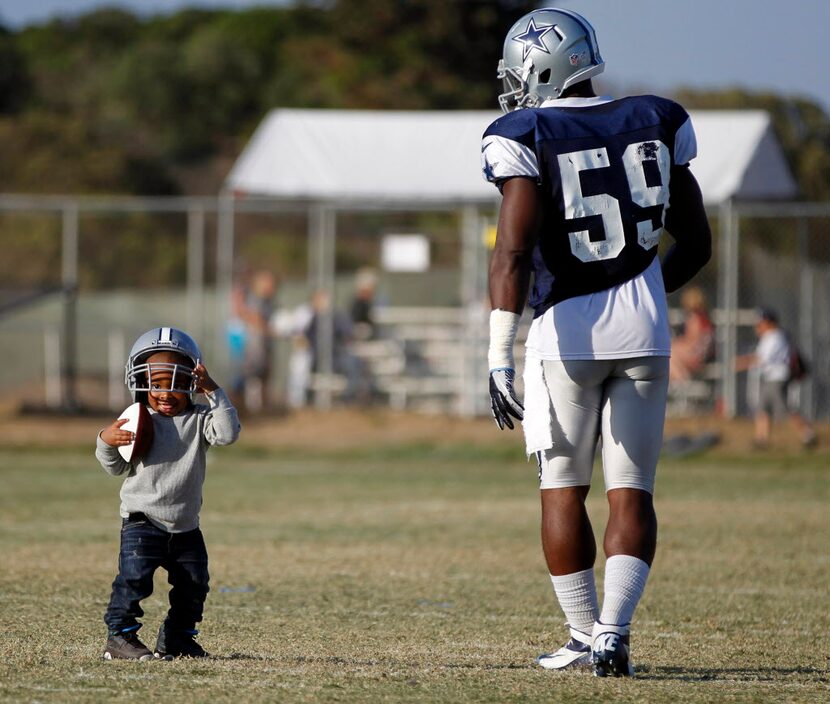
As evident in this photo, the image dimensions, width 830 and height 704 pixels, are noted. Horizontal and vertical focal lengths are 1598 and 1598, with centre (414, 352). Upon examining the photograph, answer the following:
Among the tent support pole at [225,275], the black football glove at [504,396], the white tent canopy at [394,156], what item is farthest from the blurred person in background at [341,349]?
the black football glove at [504,396]

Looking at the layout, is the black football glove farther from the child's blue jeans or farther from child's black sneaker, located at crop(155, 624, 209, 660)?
child's black sneaker, located at crop(155, 624, 209, 660)

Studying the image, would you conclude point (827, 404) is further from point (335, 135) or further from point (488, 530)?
point (488, 530)

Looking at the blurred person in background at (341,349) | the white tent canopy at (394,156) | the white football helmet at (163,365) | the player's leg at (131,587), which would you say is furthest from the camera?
the blurred person in background at (341,349)

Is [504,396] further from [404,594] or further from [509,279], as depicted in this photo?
[404,594]

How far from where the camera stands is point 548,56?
5520 mm

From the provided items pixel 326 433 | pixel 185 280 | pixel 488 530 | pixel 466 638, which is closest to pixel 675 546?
pixel 488 530

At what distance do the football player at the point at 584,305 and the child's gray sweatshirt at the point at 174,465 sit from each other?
1036mm

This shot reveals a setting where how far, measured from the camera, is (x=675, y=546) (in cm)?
1026

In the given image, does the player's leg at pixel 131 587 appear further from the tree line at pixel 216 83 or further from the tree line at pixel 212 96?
the tree line at pixel 216 83

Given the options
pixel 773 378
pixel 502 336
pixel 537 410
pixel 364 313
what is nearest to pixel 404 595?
pixel 537 410

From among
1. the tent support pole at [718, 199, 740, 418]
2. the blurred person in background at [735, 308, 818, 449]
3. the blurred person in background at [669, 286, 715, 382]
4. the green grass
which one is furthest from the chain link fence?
the green grass

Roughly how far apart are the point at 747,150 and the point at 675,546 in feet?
36.4

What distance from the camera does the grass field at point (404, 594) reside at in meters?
5.23

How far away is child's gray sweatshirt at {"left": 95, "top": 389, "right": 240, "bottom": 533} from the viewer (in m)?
5.66
